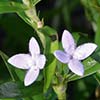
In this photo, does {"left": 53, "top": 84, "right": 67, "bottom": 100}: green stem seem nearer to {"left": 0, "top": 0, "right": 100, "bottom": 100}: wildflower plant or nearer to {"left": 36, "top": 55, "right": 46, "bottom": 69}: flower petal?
{"left": 0, "top": 0, "right": 100, "bottom": 100}: wildflower plant

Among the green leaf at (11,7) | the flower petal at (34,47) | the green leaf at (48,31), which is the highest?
the green leaf at (11,7)

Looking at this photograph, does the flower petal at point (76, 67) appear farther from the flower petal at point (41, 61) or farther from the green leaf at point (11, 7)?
the green leaf at point (11, 7)

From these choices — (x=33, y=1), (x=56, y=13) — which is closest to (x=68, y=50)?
(x=33, y=1)

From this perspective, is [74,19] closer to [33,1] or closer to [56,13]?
[56,13]

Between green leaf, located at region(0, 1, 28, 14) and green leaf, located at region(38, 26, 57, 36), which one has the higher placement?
green leaf, located at region(0, 1, 28, 14)

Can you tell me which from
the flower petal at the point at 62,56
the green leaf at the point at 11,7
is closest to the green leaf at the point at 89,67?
the flower petal at the point at 62,56

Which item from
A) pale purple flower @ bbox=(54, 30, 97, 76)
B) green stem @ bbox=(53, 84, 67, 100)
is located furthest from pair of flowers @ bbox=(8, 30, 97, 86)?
green stem @ bbox=(53, 84, 67, 100)

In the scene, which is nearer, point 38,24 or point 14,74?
point 38,24

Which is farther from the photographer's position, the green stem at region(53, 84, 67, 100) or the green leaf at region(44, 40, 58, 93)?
the green stem at region(53, 84, 67, 100)
